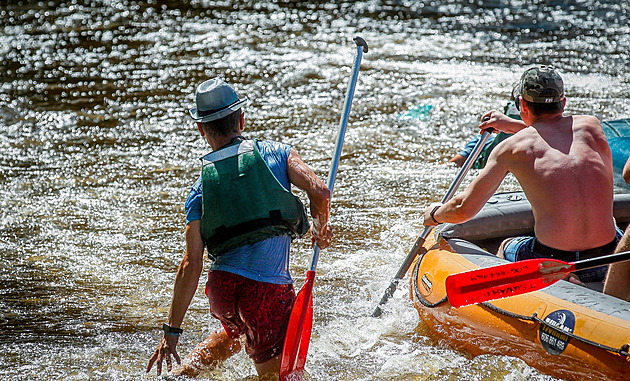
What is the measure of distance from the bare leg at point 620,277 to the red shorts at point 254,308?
1500 millimetres

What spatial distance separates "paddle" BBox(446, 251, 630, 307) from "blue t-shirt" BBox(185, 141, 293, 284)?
840 millimetres

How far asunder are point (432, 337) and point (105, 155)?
16.6ft

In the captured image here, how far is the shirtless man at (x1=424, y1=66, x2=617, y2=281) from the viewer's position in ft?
10.6

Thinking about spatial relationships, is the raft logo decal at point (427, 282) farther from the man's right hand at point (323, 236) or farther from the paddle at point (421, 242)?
the man's right hand at point (323, 236)

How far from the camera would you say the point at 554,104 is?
3.37 m

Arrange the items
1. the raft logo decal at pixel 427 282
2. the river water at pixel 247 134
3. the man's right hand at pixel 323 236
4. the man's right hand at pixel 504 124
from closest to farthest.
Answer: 1. the man's right hand at pixel 323 236
2. the raft logo decal at pixel 427 282
3. the man's right hand at pixel 504 124
4. the river water at pixel 247 134

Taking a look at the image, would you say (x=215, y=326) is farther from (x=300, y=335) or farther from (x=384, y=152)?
(x=384, y=152)

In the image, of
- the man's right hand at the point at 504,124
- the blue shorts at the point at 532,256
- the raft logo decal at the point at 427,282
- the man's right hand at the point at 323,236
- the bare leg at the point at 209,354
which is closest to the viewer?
the man's right hand at the point at 323,236

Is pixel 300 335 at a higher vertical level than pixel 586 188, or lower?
lower

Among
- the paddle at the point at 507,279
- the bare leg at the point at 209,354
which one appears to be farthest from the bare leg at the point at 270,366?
the paddle at the point at 507,279

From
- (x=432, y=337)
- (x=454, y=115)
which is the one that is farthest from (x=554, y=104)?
(x=454, y=115)

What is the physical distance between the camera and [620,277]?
324 centimetres

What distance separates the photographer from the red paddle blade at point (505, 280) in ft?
10.0

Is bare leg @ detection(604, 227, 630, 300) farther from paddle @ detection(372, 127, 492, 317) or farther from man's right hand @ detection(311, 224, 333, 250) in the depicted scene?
man's right hand @ detection(311, 224, 333, 250)
